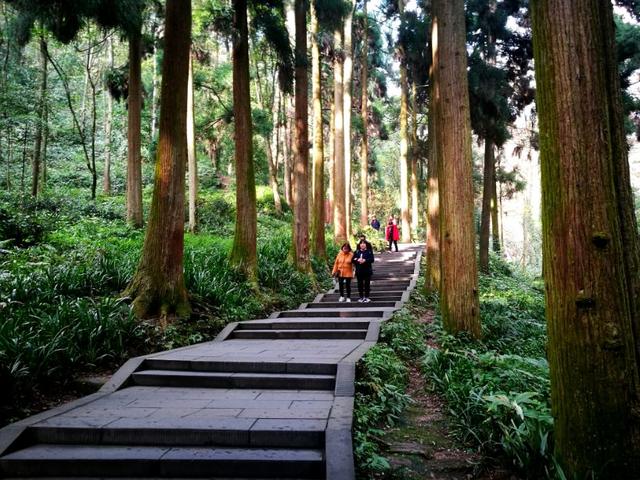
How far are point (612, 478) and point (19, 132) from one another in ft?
82.8

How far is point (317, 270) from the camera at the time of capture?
15805 millimetres

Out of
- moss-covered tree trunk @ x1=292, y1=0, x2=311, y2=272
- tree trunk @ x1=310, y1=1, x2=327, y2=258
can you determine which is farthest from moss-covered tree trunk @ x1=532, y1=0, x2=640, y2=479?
tree trunk @ x1=310, y1=1, x2=327, y2=258

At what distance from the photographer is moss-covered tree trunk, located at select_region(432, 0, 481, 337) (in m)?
8.23

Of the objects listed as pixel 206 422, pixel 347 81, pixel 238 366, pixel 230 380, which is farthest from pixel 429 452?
pixel 347 81

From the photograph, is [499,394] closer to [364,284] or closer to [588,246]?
[588,246]

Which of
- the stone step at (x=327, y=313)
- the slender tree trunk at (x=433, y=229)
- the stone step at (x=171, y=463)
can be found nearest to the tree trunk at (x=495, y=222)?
the slender tree trunk at (x=433, y=229)

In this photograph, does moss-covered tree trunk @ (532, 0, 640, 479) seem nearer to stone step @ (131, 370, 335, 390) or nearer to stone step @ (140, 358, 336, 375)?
stone step @ (131, 370, 335, 390)

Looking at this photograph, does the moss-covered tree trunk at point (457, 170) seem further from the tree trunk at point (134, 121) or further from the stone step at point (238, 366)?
the tree trunk at point (134, 121)

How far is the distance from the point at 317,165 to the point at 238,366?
10.3 m

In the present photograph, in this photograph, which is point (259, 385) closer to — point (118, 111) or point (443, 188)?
point (443, 188)

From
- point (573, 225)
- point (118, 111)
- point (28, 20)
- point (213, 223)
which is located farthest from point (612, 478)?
point (118, 111)

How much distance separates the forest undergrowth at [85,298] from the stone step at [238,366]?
0.72 metres

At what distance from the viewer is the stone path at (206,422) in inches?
153

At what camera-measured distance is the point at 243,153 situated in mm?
11617
